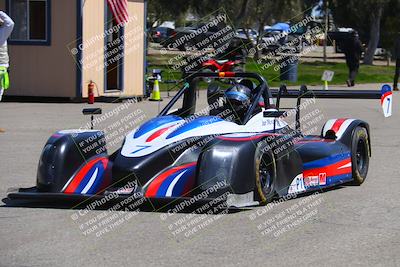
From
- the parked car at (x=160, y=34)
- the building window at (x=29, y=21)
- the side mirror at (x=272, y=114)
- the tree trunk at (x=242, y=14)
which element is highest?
the tree trunk at (x=242, y=14)

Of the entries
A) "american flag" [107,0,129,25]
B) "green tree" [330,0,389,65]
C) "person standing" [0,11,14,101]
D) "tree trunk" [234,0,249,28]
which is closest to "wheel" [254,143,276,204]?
"person standing" [0,11,14,101]

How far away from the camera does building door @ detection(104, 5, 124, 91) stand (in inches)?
894

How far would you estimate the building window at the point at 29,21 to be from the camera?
22016mm

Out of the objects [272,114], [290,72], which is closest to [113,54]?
[290,72]

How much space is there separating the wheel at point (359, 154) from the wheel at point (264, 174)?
1.75m

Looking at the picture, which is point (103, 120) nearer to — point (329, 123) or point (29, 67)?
point (29, 67)

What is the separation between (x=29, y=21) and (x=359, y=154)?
1296cm

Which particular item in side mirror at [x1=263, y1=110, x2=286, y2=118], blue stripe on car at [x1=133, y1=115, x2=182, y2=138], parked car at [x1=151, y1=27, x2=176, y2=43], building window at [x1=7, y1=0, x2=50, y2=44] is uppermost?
building window at [x1=7, y1=0, x2=50, y2=44]

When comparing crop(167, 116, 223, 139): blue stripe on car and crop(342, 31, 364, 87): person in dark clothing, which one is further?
crop(342, 31, 364, 87): person in dark clothing

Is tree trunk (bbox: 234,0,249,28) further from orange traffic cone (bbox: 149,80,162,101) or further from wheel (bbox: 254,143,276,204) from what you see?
wheel (bbox: 254,143,276,204)

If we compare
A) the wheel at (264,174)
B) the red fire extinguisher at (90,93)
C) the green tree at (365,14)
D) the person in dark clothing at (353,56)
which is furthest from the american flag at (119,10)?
the green tree at (365,14)

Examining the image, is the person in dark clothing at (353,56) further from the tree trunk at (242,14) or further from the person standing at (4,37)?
the person standing at (4,37)

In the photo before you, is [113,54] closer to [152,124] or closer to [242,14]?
[152,124]

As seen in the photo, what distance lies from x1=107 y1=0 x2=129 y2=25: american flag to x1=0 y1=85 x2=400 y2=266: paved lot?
38.5ft
